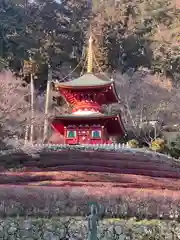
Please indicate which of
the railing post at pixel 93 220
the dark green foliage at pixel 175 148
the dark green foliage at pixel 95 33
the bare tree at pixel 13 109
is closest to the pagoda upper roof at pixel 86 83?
the bare tree at pixel 13 109

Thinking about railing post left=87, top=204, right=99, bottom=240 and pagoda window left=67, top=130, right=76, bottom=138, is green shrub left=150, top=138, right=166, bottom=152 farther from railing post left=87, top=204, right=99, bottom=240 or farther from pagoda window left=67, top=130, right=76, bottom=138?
railing post left=87, top=204, right=99, bottom=240

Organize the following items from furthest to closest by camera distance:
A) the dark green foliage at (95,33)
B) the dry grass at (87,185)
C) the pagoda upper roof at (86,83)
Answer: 1. the dark green foliage at (95,33)
2. the pagoda upper roof at (86,83)
3. the dry grass at (87,185)

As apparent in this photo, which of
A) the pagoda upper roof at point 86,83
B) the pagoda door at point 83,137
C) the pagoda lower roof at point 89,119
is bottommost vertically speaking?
the pagoda door at point 83,137

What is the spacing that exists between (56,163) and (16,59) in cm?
3341

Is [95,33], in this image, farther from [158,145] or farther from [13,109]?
[13,109]

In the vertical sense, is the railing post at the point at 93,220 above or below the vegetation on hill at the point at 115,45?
below

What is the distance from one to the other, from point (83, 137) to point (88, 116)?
5.75ft

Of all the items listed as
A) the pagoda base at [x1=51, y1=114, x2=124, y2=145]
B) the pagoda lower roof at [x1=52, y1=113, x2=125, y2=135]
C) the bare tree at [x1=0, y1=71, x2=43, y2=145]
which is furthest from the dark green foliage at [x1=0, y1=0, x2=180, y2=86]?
the pagoda lower roof at [x1=52, y1=113, x2=125, y2=135]

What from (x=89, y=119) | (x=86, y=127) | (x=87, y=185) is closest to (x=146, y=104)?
(x=86, y=127)

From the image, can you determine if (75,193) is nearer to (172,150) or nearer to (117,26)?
(172,150)

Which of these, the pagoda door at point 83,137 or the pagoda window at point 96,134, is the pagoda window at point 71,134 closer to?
the pagoda door at point 83,137

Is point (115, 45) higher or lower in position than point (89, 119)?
higher

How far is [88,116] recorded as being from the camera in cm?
3334

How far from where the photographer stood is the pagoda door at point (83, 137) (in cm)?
3400
